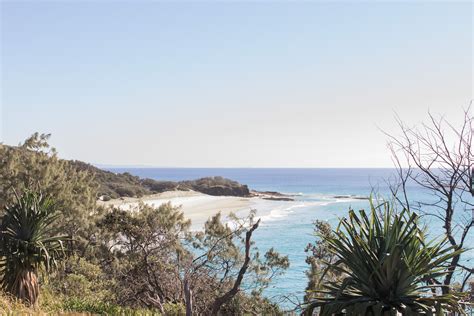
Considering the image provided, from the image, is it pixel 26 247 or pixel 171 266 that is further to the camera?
pixel 171 266

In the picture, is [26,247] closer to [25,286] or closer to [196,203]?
[25,286]

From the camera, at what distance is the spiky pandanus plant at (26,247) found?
989 cm

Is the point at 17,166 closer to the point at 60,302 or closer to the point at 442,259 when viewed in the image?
the point at 60,302

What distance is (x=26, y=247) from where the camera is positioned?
33.0ft

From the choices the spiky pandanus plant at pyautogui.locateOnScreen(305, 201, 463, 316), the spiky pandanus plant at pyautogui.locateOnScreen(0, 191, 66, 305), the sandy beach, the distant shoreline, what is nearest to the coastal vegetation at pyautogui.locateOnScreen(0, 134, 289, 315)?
the spiky pandanus plant at pyautogui.locateOnScreen(0, 191, 66, 305)

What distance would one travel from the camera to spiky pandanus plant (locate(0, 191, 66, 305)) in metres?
9.89

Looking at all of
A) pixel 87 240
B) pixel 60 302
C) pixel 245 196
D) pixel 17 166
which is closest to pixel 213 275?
pixel 60 302

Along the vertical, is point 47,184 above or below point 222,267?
above

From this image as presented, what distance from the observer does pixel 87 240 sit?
21.0 meters

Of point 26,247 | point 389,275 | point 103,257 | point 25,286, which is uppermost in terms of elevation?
point 389,275

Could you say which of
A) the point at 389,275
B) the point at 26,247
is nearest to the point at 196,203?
the point at 26,247

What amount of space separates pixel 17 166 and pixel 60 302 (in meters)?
11.0

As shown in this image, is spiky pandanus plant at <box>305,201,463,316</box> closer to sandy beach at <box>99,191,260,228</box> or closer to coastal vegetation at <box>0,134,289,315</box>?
coastal vegetation at <box>0,134,289,315</box>

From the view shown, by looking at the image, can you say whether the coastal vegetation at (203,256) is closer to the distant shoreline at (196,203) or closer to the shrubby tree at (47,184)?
the shrubby tree at (47,184)
